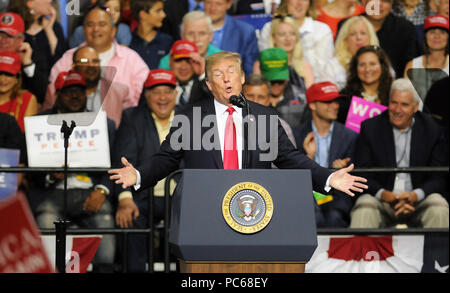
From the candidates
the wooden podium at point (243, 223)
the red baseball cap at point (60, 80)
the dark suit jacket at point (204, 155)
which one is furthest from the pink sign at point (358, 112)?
the wooden podium at point (243, 223)

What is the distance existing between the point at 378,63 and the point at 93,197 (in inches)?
107

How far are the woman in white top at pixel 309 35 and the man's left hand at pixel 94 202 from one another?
2.27 metres

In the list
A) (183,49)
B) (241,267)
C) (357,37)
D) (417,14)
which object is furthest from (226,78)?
(417,14)

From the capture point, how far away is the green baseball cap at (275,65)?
7.57 m

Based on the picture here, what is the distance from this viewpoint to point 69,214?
6.84 metres

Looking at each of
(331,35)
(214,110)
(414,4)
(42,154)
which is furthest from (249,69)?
(214,110)

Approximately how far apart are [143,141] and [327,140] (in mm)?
1488

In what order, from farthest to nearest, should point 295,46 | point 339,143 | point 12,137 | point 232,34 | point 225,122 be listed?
point 232,34, point 295,46, point 339,143, point 12,137, point 225,122

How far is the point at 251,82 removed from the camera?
7207 mm

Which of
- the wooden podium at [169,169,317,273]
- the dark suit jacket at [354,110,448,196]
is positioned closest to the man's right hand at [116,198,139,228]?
the dark suit jacket at [354,110,448,196]

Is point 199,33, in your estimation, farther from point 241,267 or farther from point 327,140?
point 241,267

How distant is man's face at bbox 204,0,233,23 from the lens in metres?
8.25

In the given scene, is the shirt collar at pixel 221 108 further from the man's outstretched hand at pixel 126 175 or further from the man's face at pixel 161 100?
the man's face at pixel 161 100

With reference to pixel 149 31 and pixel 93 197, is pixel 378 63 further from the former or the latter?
pixel 93 197
